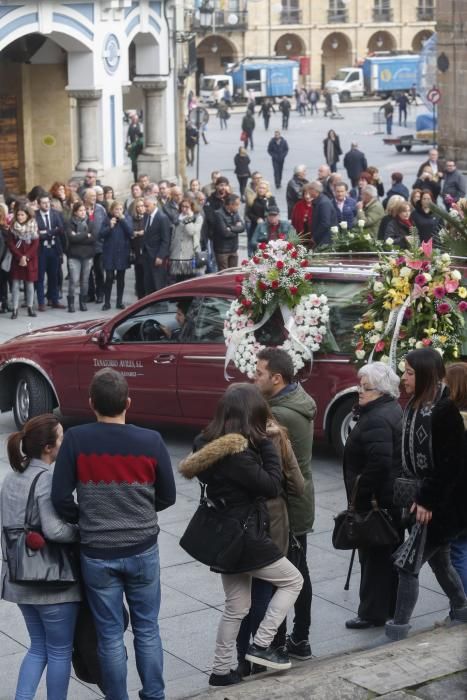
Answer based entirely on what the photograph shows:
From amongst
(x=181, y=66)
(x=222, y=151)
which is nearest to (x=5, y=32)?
(x=181, y=66)

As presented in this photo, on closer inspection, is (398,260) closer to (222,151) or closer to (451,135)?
(451,135)

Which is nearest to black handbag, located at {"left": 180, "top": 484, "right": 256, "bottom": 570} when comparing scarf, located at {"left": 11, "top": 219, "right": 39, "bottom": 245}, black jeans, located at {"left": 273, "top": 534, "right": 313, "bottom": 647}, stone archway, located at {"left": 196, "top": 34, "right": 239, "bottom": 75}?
black jeans, located at {"left": 273, "top": 534, "right": 313, "bottom": 647}

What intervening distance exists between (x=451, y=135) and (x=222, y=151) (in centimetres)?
1275

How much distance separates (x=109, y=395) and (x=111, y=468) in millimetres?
323

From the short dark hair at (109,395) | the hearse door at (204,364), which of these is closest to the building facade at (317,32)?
the hearse door at (204,364)

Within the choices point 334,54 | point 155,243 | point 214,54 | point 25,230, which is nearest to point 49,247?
point 25,230

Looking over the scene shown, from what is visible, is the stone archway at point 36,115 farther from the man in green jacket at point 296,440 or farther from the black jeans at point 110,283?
the man in green jacket at point 296,440

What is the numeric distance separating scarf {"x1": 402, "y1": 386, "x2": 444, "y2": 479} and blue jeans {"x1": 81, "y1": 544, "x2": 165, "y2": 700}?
→ 1.62 m

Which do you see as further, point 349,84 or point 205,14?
point 349,84

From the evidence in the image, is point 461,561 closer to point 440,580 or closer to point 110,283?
point 440,580

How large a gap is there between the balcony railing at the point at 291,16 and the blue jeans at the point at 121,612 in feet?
293

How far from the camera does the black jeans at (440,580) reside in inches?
290

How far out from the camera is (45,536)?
621 centimetres

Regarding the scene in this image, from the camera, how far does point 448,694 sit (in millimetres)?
5738
